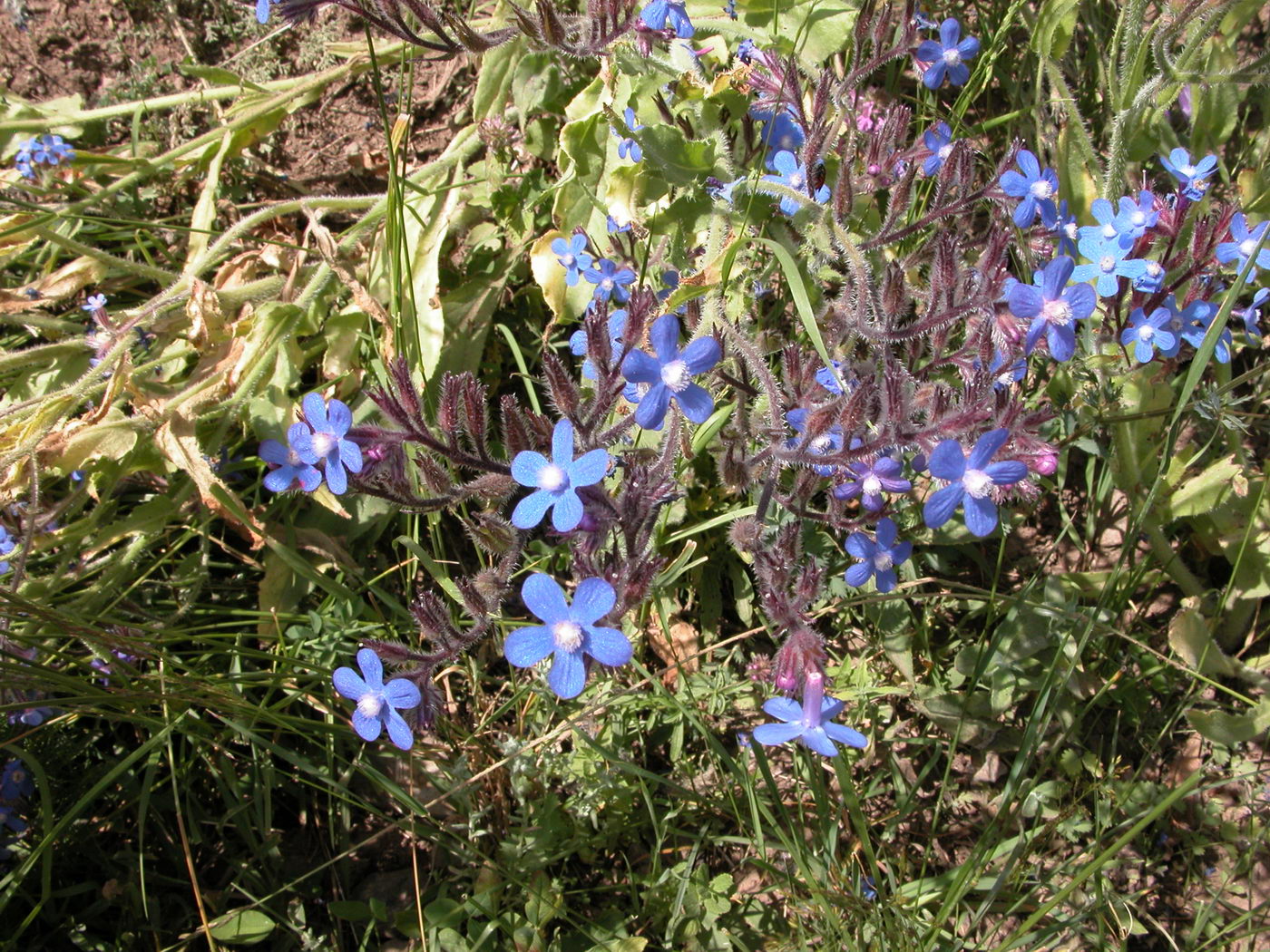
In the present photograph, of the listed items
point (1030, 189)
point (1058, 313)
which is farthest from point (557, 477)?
point (1030, 189)

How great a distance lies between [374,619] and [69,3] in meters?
3.20

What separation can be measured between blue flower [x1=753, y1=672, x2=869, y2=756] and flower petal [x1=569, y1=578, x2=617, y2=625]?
454 millimetres

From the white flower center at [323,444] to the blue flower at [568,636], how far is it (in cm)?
64

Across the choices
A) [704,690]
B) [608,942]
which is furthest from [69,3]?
[608,942]

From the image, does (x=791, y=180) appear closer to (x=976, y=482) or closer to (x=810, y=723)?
(x=976, y=482)

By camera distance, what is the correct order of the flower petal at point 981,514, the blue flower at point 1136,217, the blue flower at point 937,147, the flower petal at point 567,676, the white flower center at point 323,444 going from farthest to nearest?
1. the blue flower at point 937,147
2. the blue flower at point 1136,217
3. the white flower center at point 323,444
4. the flower petal at point 981,514
5. the flower petal at point 567,676

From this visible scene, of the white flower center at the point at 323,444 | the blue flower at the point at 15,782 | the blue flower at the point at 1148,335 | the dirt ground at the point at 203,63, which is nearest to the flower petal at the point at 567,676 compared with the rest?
the white flower center at the point at 323,444

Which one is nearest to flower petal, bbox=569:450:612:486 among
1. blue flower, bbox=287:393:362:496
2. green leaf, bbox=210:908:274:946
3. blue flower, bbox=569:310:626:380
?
blue flower, bbox=569:310:626:380

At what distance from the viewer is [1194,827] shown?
3102 millimetres

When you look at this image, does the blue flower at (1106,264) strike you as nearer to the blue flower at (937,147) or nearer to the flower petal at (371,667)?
the blue flower at (937,147)

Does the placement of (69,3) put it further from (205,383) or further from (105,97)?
(205,383)

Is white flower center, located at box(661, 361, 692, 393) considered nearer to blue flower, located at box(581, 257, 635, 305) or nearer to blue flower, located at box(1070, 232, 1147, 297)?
blue flower, located at box(581, 257, 635, 305)

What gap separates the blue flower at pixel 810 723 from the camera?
2.04m

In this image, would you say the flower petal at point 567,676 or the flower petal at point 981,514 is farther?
the flower petal at point 981,514
